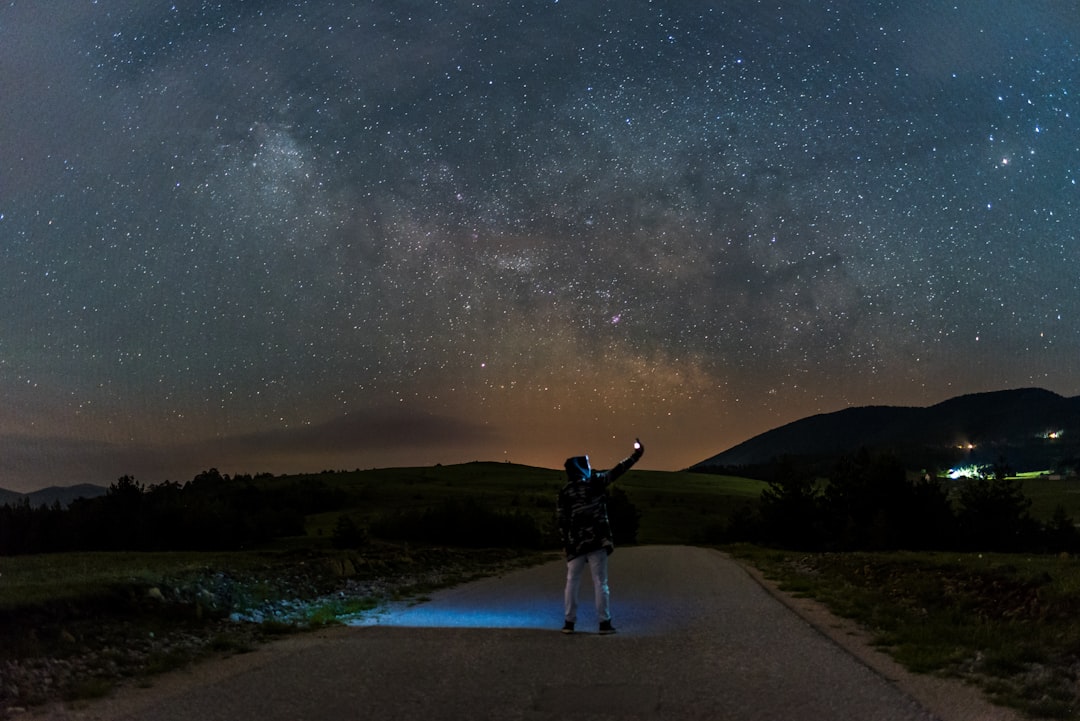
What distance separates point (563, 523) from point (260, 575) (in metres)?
7.62

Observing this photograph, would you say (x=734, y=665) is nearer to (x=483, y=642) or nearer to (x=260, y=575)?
(x=483, y=642)

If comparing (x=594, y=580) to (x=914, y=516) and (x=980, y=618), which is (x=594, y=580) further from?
(x=914, y=516)

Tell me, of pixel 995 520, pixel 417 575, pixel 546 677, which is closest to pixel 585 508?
pixel 546 677

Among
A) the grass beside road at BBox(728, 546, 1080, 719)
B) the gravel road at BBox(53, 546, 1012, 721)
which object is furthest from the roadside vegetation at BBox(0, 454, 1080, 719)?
the gravel road at BBox(53, 546, 1012, 721)

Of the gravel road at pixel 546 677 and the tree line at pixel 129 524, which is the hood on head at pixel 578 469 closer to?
the gravel road at pixel 546 677

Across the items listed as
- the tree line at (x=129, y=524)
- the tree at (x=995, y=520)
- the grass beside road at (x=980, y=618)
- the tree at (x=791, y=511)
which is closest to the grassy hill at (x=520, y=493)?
the tree line at (x=129, y=524)

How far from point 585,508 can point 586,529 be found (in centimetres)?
26

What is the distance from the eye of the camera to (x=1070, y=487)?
10250 cm

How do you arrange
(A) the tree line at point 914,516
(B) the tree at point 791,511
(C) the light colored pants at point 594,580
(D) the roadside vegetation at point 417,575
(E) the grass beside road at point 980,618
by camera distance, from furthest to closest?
(B) the tree at point 791,511 → (A) the tree line at point 914,516 → (C) the light colored pants at point 594,580 → (D) the roadside vegetation at point 417,575 → (E) the grass beside road at point 980,618

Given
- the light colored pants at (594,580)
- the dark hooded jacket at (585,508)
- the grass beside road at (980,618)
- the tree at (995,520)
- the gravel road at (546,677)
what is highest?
the dark hooded jacket at (585,508)

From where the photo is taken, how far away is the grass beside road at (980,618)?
7.23 m

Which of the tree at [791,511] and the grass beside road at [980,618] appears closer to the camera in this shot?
the grass beside road at [980,618]

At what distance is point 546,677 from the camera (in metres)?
7.52

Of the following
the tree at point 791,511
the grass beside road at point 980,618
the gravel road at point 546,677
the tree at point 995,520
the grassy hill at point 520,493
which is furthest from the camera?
the grassy hill at point 520,493
